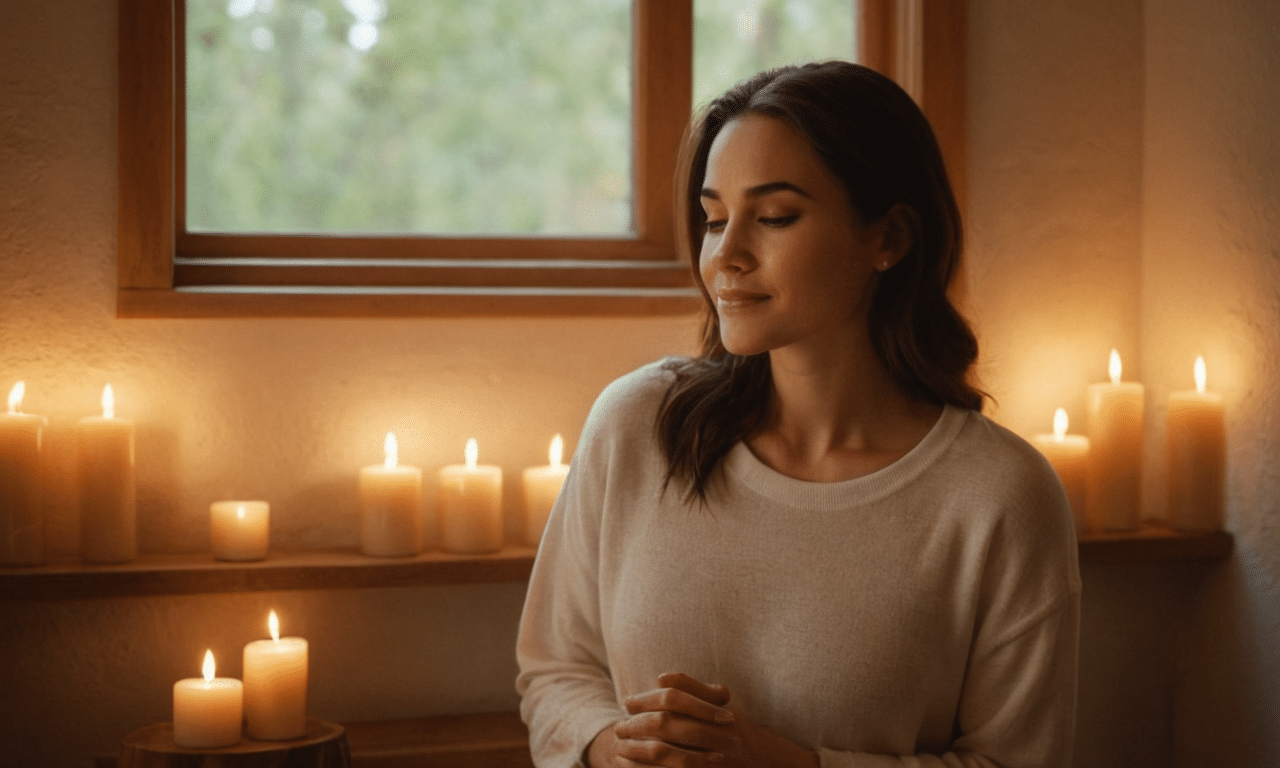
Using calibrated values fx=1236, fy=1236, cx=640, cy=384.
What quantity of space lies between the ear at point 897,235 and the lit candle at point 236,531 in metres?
0.92

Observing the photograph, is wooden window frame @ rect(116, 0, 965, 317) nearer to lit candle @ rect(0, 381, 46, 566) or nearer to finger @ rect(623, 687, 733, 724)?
lit candle @ rect(0, 381, 46, 566)

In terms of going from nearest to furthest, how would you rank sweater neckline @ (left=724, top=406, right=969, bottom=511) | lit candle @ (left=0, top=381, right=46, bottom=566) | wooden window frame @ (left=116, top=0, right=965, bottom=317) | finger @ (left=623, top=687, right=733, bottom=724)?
finger @ (left=623, top=687, right=733, bottom=724)
sweater neckline @ (left=724, top=406, right=969, bottom=511)
lit candle @ (left=0, top=381, right=46, bottom=566)
wooden window frame @ (left=116, top=0, right=965, bottom=317)

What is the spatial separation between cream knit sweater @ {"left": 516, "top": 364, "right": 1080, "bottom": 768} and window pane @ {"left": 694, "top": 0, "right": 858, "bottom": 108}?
84cm

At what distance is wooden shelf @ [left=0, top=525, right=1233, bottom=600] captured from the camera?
162 centimetres

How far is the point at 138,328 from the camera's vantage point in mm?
1747

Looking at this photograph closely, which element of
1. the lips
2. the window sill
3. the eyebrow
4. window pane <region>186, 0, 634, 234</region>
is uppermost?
window pane <region>186, 0, 634, 234</region>

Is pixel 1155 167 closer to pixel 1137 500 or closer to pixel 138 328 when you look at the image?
pixel 1137 500

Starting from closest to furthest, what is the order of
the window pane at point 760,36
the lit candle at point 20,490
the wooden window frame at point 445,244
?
1. the lit candle at point 20,490
2. the wooden window frame at point 445,244
3. the window pane at point 760,36

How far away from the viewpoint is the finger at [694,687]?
50.8 inches

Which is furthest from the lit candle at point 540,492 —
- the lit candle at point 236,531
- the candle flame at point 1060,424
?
the candle flame at point 1060,424

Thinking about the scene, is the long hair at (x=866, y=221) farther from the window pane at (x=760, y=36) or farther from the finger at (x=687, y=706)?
the window pane at (x=760, y=36)

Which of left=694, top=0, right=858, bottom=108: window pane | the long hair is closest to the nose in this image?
the long hair

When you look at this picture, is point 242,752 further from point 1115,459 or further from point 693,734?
point 1115,459

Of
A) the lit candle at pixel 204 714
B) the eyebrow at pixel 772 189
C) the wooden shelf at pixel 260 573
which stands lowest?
the lit candle at pixel 204 714
